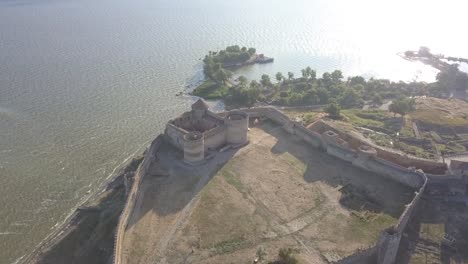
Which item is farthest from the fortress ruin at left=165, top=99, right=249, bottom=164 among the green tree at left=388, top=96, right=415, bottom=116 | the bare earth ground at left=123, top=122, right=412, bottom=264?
the green tree at left=388, top=96, right=415, bottom=116

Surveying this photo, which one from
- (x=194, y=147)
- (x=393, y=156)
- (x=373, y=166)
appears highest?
(x=194, y=147)

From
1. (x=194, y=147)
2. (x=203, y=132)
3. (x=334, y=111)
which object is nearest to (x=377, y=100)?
(x=334, y=111)

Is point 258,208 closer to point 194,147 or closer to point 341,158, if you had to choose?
point 194,147

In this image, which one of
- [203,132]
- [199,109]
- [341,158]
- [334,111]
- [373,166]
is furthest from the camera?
[334,111]

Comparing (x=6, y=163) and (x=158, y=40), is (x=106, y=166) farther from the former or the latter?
(x=158, y=40)

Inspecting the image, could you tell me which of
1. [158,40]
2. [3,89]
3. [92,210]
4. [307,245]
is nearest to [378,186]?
[307,245]

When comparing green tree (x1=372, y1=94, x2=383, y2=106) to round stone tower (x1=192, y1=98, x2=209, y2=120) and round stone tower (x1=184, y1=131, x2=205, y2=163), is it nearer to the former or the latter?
round stone tower (x1=192, y1=98, x2=209, y2=120)

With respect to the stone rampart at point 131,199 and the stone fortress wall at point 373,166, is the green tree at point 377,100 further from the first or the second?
the stone rampart at point 131,199
